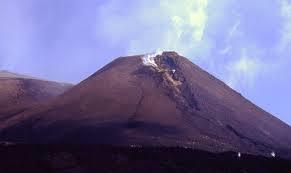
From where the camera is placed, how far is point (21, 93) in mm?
62750

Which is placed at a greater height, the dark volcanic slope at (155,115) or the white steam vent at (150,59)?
the white steam vent at (150,59)

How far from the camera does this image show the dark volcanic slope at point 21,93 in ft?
186

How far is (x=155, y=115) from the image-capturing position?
50.0m

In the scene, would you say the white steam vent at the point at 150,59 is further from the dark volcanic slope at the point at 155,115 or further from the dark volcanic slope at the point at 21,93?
the dark volcanic slope at the point at 21,93

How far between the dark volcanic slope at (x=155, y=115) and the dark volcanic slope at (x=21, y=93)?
4.40m

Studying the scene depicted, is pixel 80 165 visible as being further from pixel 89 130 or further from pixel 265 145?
pixel 265 145

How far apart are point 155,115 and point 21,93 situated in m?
21.7

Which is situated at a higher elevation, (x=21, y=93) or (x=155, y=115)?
(x=21, y=93)

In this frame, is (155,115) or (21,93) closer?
(155,115)

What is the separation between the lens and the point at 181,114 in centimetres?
5122

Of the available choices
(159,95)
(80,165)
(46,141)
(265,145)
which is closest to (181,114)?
(159,95)

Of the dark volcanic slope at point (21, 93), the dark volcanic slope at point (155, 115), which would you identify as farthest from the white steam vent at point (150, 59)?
the dark volcanic slope at point (21, 93)

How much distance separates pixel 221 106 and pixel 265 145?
26.2ft

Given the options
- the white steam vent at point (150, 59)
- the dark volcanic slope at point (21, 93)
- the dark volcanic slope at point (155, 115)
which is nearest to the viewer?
the dark volcanic slope at point (155, 115)
